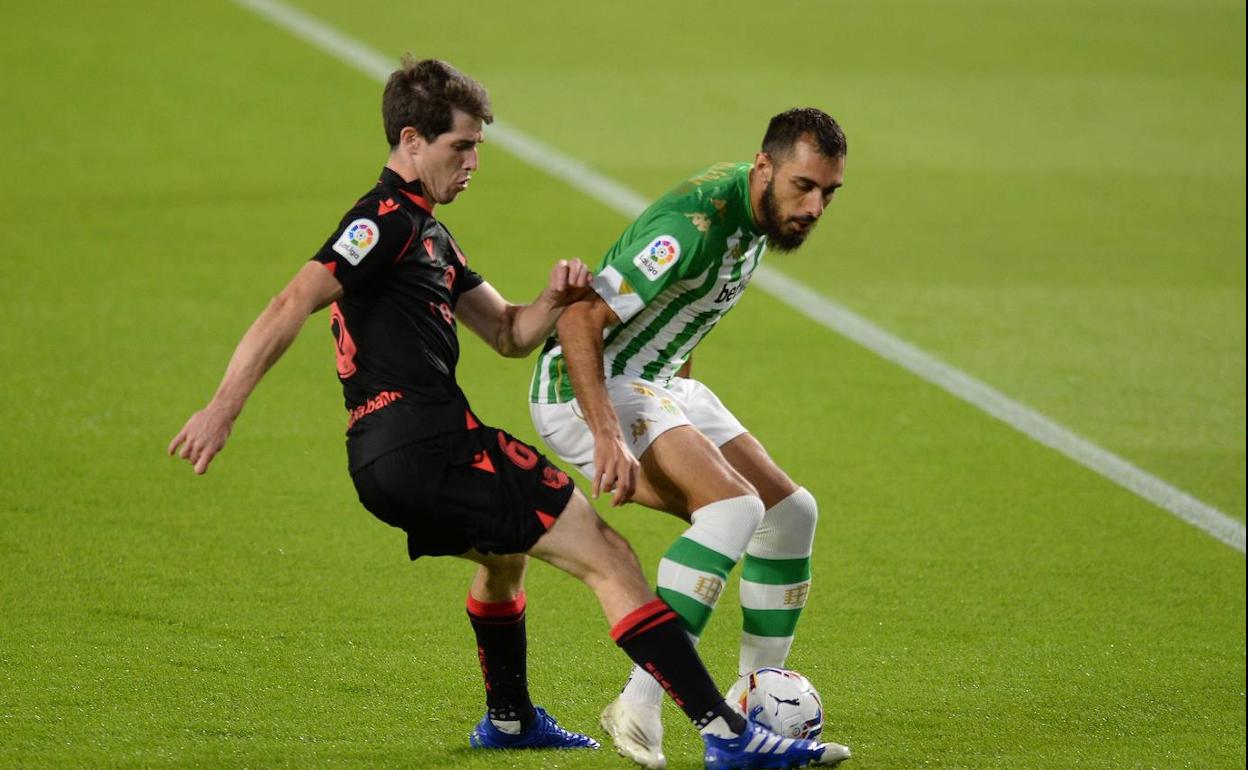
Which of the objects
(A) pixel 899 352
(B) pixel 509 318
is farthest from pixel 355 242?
(A) pixel 899 352

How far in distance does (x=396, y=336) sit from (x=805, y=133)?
132cm

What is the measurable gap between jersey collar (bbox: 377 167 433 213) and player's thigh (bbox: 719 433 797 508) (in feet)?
4.14

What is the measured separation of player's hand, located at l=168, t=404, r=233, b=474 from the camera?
4.14 metres

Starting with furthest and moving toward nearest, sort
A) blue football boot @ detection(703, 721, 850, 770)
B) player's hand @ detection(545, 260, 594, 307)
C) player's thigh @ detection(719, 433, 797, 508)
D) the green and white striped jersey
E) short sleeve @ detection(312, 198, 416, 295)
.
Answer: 1. player's thigh @ detection(719, 433, 797, 508)
2. the green and white striped jersey
3. player's hand @ detection(545, 260, 594, 307)
4. blue football boot @ detection(703, 721, 850, 770)
5. short sleeve @ detection(312, 198, 416, 295)

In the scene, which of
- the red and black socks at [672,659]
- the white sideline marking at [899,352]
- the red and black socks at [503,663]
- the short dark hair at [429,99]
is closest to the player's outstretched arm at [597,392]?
the red and black socks at [672,659]

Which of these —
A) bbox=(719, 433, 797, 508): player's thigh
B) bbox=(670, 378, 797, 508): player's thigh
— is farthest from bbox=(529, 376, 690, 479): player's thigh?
bbox=(719, 433, 797, 508): player's thigh

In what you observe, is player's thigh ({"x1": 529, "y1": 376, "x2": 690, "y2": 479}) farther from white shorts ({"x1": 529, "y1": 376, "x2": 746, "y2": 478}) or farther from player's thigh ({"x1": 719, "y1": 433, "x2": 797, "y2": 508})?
player's thigh ({"x1": 719, "y1": 433, "x2": 797, "y2": 508})

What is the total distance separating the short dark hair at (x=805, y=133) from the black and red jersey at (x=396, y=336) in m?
1.03

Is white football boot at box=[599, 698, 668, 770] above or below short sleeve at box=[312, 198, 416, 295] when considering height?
below

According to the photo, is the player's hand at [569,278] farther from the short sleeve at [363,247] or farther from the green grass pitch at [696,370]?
the green grass pitch at [696,370]

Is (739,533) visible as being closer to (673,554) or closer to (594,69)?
(673,554)

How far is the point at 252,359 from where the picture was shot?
4.23 m

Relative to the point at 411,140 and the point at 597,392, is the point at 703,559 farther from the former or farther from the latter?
the point at 411,140

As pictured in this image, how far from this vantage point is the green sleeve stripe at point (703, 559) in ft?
15.6
